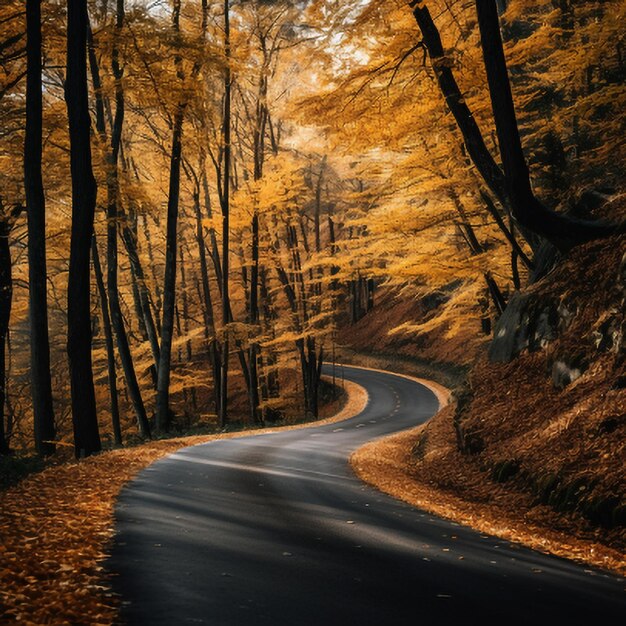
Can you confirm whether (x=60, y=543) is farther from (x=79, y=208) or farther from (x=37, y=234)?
(x=37, y=234)

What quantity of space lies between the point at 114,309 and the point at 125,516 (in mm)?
10850

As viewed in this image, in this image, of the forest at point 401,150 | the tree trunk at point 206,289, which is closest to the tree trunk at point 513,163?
the forest at point 401,150

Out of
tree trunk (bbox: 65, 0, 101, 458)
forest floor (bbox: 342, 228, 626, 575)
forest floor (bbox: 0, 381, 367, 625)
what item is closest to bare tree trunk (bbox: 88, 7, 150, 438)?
tree trunk (bbox: 65, 0, 101, 458)

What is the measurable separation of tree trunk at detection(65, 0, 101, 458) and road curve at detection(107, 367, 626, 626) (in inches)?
112

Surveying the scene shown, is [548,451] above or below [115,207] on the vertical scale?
below

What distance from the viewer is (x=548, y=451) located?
29.2 ft

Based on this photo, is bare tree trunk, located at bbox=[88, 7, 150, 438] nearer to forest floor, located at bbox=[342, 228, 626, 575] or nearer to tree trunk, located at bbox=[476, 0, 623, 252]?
forest floor, located at bbox=[342, 228, 626, 575]

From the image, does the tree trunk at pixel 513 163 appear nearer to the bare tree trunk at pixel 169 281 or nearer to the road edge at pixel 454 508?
the road edge at pixel 454 508

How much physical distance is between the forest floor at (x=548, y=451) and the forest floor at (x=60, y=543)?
14.6 feet

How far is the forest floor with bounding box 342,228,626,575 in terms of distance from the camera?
23.4 feet

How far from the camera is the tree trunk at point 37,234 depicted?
35.6ft

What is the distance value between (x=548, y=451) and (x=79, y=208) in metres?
8.70

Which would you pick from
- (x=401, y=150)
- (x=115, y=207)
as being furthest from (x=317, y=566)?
(x=115, y=207)

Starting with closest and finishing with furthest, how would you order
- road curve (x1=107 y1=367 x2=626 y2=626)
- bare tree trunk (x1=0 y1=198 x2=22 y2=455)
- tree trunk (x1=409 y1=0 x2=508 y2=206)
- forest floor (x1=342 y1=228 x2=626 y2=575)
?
road curve (x1=107 y1=367 x2=626 y2=626) → forest floor (x1=342 y1=228 x2=626 y2=575) → tree trunk (x1=409 y1=0 x2=508 y2=206) → bare tree trunk (x1=0 y1=198 x2=22 y2=455)
